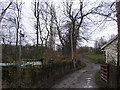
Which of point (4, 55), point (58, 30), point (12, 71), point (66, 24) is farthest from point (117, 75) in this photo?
point (58, 30)

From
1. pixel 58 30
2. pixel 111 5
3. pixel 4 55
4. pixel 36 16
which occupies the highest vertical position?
pixel 36 16

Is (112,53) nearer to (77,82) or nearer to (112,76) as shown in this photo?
(77,82)

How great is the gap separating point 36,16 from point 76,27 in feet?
29.3

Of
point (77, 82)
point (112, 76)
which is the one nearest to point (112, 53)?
A: point (77, 82)

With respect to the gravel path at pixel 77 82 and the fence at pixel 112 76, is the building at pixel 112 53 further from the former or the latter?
the gravel path at pixel 77 82

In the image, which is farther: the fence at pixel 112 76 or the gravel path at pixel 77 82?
the gravel path at pixel 77 82

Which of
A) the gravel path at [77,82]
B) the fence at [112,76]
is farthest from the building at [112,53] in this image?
the gravel path at [77,82]

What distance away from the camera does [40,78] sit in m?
7.20

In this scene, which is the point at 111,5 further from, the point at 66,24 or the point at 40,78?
the point at 66,24

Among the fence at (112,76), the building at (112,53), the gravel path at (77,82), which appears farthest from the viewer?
the building at (112,53)

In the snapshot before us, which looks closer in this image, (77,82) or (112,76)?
(112,76)

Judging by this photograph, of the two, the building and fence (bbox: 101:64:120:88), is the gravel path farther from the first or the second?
the building

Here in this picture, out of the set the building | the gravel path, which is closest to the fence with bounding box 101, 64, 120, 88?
the gravel path

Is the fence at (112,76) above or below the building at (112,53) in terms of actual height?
below
